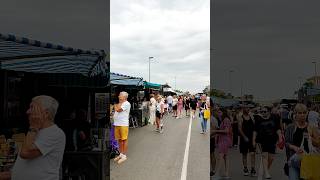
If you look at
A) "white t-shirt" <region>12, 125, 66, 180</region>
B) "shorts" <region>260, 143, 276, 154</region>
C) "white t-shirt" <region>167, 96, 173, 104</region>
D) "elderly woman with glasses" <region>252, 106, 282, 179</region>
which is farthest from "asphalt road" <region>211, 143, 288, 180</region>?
"white t-shirt" <region>167, 96, 173, 104</region>

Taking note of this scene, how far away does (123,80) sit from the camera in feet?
46.5

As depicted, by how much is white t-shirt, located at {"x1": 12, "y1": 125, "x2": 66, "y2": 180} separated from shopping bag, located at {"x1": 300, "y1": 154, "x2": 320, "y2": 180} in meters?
2.80

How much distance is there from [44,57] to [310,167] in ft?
12.2

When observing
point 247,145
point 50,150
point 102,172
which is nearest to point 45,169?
point 50,150

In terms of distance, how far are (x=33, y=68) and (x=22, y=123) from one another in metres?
1.34

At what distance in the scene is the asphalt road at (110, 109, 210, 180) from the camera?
8.01m

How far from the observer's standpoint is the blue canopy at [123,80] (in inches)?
519

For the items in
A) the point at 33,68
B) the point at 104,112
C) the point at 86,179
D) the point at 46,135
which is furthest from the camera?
the point at 104,112

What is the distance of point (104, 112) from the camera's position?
9305mm

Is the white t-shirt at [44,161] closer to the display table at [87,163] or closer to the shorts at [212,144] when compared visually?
the display table at [87,163]

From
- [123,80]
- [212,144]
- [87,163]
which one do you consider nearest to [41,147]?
[87,163]

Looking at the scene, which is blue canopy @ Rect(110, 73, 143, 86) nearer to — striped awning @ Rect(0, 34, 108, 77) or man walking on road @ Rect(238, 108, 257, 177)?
man walking on road @ Rect(238, 108, 257, 177)

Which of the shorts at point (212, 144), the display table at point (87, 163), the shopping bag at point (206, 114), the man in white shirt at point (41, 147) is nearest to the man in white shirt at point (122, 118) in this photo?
the shorts at point (212, 144)

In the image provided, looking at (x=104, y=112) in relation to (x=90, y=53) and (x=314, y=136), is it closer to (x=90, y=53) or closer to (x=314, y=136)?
(x=90, y=53)
